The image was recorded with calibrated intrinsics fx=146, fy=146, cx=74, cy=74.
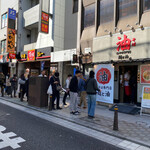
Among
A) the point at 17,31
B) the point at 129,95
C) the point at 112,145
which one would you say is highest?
the point at 17,31

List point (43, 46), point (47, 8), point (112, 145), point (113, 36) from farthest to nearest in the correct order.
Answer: point (43, 46) < point (47, 8) < point (113, 36) < point (112, 145)

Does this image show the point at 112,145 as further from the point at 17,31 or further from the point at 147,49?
the point at 17,31

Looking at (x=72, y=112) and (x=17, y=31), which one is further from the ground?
(x=17, y=31)

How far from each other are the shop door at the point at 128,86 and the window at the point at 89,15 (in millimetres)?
4304

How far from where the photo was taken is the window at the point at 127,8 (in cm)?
847

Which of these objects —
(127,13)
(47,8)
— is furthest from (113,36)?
(47,8)

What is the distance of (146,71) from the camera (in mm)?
7586

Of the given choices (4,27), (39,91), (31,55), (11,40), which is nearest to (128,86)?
(39,91)

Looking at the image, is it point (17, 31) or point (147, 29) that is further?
point (17, 31)

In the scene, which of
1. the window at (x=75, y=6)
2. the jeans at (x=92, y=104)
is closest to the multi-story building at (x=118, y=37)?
the window at (x=75, y=6)

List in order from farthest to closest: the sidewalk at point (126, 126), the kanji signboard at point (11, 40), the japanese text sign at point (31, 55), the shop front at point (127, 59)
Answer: the kanji signboard at point (11, 40)
the japanese text sign at point (31, 55)
the shop front at point (127, 59)
the sidewalk at point (126, 126)

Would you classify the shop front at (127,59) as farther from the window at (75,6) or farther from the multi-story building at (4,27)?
the multi-story building at (4,27)

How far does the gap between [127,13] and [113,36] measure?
1.68 m

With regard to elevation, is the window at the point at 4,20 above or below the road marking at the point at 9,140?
above
